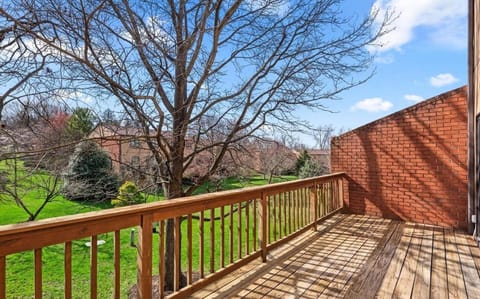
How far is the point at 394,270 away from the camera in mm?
3307

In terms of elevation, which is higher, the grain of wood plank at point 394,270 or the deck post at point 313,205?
the deck post at point 313,205

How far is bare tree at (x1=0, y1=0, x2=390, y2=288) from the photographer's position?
12.4 feet

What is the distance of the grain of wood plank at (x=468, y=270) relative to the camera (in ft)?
9.21

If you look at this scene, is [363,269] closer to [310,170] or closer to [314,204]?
A: [314,204]

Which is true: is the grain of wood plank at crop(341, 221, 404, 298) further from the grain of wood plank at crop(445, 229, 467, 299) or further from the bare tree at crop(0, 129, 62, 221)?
the bare tree at crop(0, 129, 62, 221)

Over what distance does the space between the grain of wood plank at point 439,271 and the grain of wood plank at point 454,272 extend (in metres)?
0.04

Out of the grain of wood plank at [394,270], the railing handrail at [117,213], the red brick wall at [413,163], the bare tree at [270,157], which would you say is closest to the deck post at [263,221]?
the railing handrail at [117,213]

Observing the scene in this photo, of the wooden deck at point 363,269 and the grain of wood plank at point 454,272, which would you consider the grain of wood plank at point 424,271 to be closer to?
the wooden deck at point 363,269

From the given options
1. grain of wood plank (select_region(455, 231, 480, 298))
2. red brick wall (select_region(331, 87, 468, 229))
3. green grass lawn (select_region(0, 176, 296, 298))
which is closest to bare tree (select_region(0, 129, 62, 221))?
green grass lawn (select_region(0, 176, 296, 298))

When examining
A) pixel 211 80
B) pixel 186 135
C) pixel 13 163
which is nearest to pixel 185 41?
pixel 211 80

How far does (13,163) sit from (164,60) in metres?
2.44

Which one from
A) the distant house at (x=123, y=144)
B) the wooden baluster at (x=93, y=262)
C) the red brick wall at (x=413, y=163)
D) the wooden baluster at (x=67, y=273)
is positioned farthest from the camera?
the red brick wall at (x=413, y=163)

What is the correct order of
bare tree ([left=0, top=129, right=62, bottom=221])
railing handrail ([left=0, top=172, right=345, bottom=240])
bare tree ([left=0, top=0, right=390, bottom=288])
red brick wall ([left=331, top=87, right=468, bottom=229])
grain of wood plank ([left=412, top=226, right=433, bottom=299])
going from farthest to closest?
1. red brick wall ([left=331, top=87, right=468, bottom=229])
2. bare tree ([left=0, top=0, right=390, bottom=288])
3. bare tree ([left=0, top=129, right=62, bottom=221])
4. grain of wood plank ([left=412, top=226, right=433, bottom=299])
5. railing handrail ([left=0, top=172, right=345, bottom=240])

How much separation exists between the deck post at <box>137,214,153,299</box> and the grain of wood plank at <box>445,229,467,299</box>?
2.70 meters
